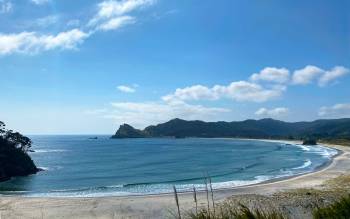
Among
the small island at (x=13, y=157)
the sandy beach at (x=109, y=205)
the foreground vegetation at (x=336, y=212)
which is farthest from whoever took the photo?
the small island at (x=13, y=157)

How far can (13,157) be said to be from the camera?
2603 inches

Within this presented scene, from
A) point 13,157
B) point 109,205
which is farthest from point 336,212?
point 13,157

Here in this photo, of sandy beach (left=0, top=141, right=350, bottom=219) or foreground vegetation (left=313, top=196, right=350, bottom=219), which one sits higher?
foreground vegetation (left=313, top=196, right=350, bottom=219)

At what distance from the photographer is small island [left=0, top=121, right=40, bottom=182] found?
6281 cm

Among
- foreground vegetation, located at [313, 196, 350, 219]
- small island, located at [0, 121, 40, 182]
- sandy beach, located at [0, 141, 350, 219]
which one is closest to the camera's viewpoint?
foreground vegetation, located at [313, 196, 350, 219]

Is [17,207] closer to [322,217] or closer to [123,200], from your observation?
[123,200]

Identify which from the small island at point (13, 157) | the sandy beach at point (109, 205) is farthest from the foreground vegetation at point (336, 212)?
the small island at point (13, 157)

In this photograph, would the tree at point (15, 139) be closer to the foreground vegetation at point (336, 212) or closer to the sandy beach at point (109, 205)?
the sandy beach at point (109, 205)

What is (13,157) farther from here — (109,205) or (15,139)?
(109,205)

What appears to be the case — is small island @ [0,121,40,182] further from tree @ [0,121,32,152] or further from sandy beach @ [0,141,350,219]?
sandy beach @ [0,141,350,219]

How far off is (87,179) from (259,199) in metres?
31.8

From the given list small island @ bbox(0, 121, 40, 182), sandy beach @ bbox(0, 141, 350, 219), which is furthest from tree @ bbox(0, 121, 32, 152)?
sandy beach @ bbox(0, 141, 350, 219)

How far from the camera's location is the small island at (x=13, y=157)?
62.8m

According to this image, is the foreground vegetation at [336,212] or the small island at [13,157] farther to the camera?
the small island at [13,157]
